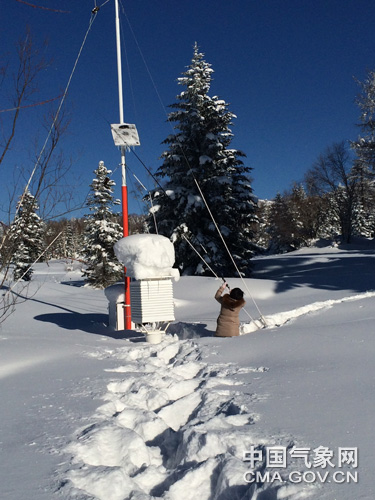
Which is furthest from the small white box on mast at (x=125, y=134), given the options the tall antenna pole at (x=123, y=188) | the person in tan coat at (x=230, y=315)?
the person in tan coat at (x=230, y=315)

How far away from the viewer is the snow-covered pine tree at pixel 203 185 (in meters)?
18.0

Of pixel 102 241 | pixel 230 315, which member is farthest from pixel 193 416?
pixel 102 241

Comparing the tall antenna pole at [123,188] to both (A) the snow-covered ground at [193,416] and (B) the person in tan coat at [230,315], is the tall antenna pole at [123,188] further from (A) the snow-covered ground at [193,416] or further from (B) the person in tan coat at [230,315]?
(B) the person in tan coat at [230,315]

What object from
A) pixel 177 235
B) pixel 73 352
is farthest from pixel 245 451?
pixel 177 235

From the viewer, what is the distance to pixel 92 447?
103 inches

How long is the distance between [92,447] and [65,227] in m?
2.22

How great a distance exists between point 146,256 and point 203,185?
12354mm

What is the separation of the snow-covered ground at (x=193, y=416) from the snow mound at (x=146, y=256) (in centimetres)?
118

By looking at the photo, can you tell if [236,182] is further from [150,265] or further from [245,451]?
[245,451]

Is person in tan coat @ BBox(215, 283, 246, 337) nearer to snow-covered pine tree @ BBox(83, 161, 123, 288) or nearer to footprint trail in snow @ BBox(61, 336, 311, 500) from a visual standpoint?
footprint trail in snow @ BBox(61, 336, 311, 500)

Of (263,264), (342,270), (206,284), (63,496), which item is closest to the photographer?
(63,496)

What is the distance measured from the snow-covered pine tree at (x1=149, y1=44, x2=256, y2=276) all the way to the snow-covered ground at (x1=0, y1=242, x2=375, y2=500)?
11701 millimetres

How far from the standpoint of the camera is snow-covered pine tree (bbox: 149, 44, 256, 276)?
18.0m

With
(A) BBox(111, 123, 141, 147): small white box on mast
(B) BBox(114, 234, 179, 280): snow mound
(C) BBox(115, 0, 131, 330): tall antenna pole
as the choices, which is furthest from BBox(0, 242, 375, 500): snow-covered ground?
(A) BBox(111, 123, 141, 147): small white box on mast
